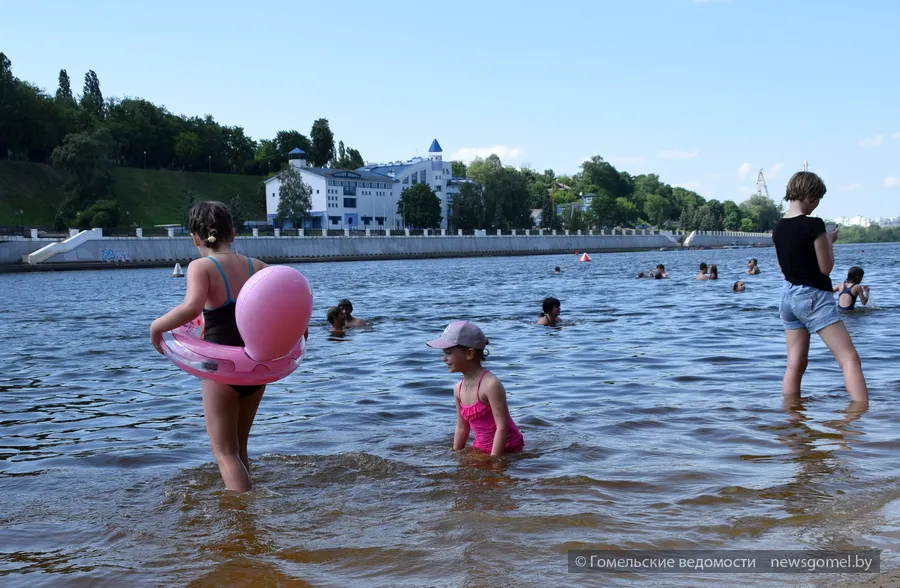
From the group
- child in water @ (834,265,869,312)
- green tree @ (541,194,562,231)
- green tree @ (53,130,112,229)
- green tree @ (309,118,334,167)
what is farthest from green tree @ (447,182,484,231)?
child in water @ (834,265,869,312)

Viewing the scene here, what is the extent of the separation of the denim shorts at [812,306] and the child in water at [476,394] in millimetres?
2477

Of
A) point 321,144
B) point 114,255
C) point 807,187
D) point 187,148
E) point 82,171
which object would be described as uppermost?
point 321,144

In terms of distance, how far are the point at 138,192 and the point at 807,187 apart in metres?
111

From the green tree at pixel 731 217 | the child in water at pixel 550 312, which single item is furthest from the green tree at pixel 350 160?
the child in water at pixel 550 312

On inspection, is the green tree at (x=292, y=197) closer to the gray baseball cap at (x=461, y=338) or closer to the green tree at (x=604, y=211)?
Result: the green tree at (x=604, y=211)

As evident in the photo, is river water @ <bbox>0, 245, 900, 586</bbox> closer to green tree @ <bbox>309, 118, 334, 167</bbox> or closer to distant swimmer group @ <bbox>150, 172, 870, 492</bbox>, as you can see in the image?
distant swimmer group @ <bbox>150, 172, 870, 492</bbox>

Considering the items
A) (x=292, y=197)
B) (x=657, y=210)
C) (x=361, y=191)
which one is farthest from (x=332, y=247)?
(x=657, y=210)

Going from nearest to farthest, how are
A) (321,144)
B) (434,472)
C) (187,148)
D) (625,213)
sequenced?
1. (434,472)
2. (187,148)
3. (321,144)
4. (625,213)

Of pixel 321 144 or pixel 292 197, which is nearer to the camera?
pixel 292 197

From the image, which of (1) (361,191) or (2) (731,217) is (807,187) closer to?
(1) (361,191)

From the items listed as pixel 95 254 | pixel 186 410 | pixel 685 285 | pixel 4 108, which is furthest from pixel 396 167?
pixel 186 410

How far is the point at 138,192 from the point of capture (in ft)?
356

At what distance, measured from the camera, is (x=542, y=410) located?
8.14 m

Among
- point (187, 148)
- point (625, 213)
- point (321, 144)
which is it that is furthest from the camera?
point (625, 213)
